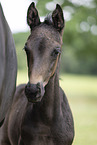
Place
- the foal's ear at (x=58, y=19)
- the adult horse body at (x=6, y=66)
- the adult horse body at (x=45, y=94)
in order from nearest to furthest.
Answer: the adult horse body at (x=6, y=66)
the adult horse body at (x=45, y=94)
the foal's ear at (x=58, y=19)

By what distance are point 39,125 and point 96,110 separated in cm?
914

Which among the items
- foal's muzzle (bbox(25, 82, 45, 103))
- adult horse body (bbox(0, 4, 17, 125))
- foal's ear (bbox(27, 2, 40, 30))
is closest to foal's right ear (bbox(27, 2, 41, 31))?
foal's ear (bbox(27, 2, 40, 30))

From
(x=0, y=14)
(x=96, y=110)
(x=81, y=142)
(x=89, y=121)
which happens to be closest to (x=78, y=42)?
(x=96, y=110)

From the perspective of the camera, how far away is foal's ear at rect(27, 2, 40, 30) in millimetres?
2992

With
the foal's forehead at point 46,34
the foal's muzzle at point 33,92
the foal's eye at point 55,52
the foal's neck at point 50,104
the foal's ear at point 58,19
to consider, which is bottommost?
the foal's neck at point 50,104

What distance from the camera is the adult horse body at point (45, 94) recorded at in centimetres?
261

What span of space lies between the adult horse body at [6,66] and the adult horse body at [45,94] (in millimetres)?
230

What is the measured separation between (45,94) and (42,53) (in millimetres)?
641

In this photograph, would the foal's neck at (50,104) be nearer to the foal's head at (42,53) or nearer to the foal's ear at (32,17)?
the foal's head at (42,53)

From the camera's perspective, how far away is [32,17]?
3037 mm

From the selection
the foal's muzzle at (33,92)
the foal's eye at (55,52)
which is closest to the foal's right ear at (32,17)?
the foal's eye at (55,52)

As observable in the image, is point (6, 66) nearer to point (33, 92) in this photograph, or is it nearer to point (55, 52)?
point (33, 92)

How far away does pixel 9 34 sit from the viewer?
7.95ft

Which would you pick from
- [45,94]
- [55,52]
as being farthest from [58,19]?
[45,94]
